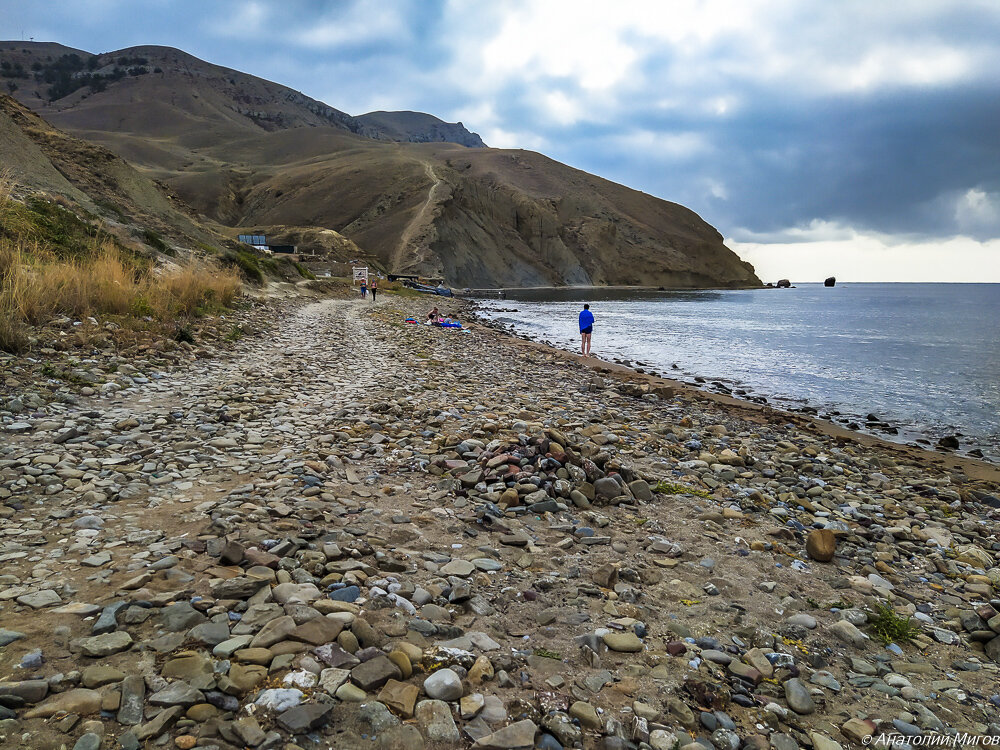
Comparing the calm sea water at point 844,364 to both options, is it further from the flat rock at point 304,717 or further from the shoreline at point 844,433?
the flat rock at point 304,717

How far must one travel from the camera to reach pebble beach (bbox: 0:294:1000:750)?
8.26 ft

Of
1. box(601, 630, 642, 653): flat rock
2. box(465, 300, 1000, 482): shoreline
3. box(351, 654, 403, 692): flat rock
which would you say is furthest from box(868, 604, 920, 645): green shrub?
box(465, 300, 1000, 482): shoreline

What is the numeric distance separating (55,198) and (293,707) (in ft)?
81.3

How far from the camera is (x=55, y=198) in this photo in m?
19.5

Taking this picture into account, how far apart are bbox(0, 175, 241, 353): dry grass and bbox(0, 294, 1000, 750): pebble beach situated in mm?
1619

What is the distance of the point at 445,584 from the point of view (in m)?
3.83

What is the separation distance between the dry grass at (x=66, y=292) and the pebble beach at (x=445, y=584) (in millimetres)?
1619

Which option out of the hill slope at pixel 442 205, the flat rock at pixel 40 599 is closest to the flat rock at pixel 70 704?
the flat rock at pixel 40 599

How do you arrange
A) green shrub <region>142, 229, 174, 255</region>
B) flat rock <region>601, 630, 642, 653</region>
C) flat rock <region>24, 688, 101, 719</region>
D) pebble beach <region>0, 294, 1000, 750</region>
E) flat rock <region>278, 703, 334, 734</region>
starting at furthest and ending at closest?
green shrub <region>142, 229, 174, 255</region>, flat rock <region>601, 630, 642, 653</region>, pebble beach <region>0, 294, 1000, 750</region>, flat rock <region>278, 703, 334, 734</region>, flat rock <region>24, 688, 101, 719</region>

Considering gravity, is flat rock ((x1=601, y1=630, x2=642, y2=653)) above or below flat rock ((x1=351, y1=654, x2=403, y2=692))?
below

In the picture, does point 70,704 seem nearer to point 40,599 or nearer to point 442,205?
point 40,599

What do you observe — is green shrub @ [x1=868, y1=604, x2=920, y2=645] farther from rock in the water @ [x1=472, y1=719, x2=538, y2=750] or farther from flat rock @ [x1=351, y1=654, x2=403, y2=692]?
flat rock @ [x1=351, y1=654, x2=403, y2=692]

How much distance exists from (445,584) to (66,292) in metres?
11.7

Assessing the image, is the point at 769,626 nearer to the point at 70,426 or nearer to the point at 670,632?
the point at 670,632
